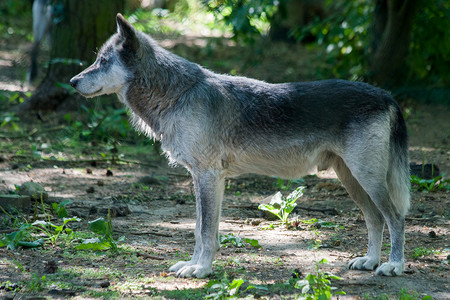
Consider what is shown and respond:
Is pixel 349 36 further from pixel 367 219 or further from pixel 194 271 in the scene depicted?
pixel 194 271

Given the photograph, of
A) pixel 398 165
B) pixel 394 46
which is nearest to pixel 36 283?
pixel 398 165

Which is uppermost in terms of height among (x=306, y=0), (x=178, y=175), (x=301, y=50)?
(x=306, y=0)

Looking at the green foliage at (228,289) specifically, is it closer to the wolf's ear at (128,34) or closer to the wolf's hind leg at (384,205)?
the wolf's hind leg at (384,205)

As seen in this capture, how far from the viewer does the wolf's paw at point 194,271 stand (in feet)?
13.8

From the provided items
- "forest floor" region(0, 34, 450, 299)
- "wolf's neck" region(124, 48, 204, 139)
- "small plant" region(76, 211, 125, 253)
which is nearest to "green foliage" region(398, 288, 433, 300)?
"forest floor" region(0, 34, 450, 299)

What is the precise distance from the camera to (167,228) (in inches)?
A: 218

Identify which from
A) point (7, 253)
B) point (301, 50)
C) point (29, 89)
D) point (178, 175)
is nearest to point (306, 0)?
point (301, 50)

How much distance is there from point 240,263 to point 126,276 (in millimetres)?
982

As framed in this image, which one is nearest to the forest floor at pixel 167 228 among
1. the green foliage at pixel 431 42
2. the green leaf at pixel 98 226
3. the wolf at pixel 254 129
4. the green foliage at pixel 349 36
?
the green leaf at pixel 98 226

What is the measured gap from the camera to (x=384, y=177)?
4414 millimetres

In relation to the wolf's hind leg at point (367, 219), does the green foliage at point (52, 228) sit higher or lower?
lower

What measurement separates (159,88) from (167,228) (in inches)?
63.1

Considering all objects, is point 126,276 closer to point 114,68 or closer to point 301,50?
point 114,68

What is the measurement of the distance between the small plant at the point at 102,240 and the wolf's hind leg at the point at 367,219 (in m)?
2.03
